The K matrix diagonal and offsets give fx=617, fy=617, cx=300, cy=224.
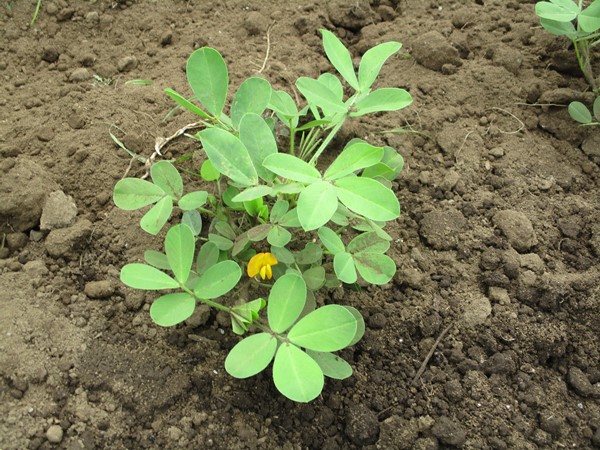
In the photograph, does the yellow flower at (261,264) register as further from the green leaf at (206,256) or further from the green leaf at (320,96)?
the green leaf at (320,96)

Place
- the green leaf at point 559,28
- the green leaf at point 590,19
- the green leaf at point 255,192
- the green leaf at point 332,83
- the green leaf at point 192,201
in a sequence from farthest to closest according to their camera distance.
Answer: the green leaf at point 559,28 < the green leaf at point 590,19 < the green leaf at point 332,83 < the green leaf at point 192,201 < the green leaf at point 255,192

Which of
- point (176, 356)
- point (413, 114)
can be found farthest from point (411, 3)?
point (176, 356)

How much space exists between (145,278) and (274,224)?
0.37 meters

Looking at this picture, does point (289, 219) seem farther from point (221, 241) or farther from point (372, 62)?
point (372, 62)

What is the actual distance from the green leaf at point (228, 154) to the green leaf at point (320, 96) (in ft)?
0.87

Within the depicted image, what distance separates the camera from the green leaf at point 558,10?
2.05 meters

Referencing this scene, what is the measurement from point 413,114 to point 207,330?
110 cm

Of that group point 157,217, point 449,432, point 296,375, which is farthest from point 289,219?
point 449,432

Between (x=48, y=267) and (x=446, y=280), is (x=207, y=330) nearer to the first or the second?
(x=48, y=267)

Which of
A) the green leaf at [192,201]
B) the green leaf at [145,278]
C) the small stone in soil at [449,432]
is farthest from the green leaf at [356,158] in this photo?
the small stone in soil at [449,432]

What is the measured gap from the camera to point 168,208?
166cm

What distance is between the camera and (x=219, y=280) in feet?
5.00

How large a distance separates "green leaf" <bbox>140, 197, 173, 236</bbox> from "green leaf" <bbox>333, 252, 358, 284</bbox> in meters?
0.47

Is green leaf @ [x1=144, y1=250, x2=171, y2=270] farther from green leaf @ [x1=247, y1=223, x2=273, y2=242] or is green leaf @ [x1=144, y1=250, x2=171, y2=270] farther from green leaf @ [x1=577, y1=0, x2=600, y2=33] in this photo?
green leaf @ [x1=577, y1=0, x2=600, y2=33]
